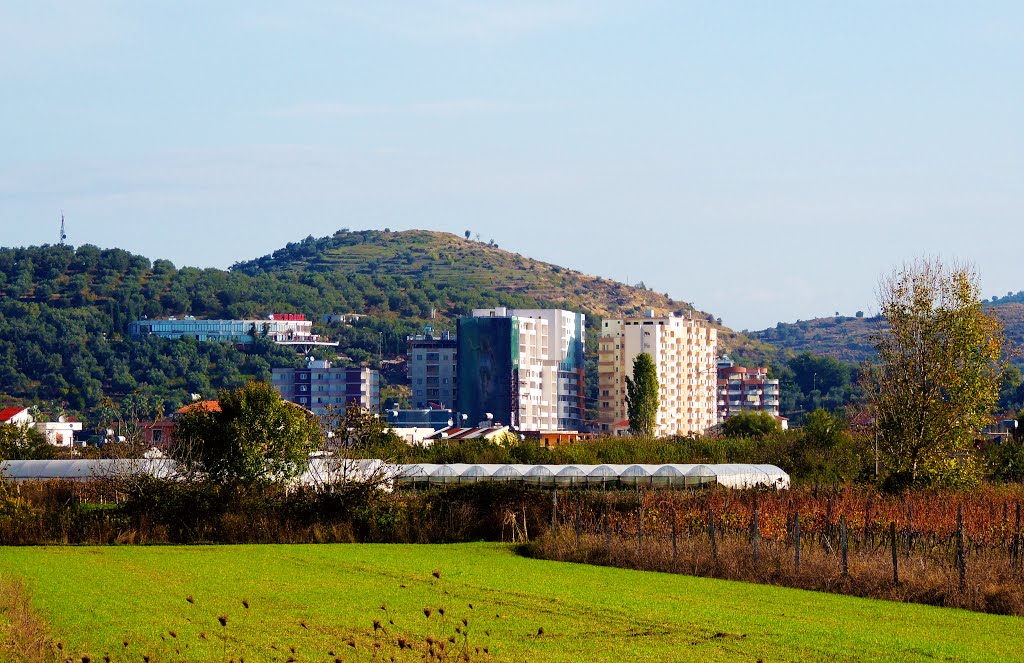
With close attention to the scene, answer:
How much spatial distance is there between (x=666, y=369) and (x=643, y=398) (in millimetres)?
41633

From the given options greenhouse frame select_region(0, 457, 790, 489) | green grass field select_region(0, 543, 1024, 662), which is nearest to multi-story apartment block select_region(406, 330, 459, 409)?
greenhouse frame select_region(0, 457, 790, 489)

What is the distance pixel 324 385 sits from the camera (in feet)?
626

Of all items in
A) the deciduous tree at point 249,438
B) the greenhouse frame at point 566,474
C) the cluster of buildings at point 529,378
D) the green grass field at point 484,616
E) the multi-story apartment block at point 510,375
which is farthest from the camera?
the cluster of buildings at point 529,378

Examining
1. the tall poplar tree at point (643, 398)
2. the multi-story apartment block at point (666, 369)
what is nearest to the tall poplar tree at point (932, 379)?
the tall poplar tree at point (643, 398)

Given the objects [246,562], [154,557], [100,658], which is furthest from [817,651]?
[154,557]

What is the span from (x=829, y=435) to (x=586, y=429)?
112488mm

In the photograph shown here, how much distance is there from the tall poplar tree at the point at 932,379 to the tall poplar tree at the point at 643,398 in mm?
84188

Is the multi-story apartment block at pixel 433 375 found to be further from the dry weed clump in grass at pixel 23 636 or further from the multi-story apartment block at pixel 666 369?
the dry weed clump in grass at pixel 23 636

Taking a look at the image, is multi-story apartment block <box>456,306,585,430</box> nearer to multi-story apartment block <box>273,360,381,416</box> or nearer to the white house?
multi-story apartment block <box>273,360,381,416</box>

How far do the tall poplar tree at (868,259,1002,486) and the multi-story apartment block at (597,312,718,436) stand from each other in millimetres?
113833

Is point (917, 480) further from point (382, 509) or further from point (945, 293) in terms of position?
point (382, 509)

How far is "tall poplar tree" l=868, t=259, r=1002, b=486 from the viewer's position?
44969 mm

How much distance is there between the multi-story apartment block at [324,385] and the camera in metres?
189

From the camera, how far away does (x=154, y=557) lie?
36.0 metres
